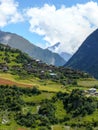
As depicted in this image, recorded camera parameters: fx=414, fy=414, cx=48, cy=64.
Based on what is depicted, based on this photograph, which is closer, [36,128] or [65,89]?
[36,128]

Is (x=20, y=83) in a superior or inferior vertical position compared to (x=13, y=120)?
superior

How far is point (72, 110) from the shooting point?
161 m

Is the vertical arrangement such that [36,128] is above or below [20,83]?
below

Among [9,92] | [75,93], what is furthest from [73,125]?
[9,92]

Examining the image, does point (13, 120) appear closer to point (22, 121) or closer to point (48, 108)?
point (22, 121)

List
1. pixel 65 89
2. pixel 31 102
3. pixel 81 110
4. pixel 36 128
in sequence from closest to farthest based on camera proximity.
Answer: pixel 36 128 → pixel 81 110 → pixel 31 102 → pixel 65 89

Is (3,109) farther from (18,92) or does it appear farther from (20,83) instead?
(20,83)

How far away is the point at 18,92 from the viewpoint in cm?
18038

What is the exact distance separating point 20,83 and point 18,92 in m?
19.1

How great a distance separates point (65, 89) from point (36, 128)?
57498 mm

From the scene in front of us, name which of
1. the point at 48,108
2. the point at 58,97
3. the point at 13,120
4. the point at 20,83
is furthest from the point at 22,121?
the point at 20,83

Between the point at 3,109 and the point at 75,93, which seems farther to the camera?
the point at 75,93

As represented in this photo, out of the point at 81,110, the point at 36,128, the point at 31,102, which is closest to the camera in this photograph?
the point at 36,128

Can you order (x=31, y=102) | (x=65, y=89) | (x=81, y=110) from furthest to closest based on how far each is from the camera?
(x=65, y=89) → (x=31, y=102) → (x=81, y=110)
